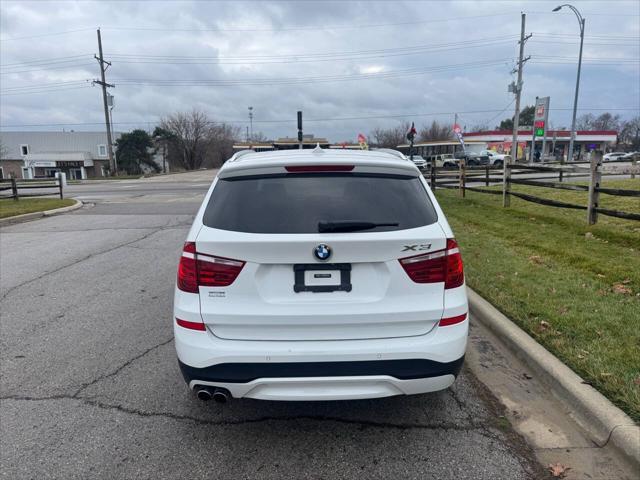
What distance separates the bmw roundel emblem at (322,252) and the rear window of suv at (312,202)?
0.13m

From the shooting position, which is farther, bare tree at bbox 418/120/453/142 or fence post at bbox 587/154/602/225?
bare tree at bbox 418/120/453/142

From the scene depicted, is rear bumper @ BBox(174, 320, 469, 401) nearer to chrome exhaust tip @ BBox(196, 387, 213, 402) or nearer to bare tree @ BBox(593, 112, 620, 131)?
chrome exhaust tip @ BBox(196, 387, 213, 402)

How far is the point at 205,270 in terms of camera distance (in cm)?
264

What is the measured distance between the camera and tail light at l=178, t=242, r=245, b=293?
2.61 meters

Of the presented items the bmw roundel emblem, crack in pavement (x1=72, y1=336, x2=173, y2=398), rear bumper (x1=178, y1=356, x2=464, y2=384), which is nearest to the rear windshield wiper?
the bmw roundel emblem

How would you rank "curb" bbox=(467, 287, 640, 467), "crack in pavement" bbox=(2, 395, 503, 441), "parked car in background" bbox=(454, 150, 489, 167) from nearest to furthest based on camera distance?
"curb" bbox=(467, 287, 640, 467), "crack in pavement" bbox=(2, 395, 503, 441), "parked car in background" bbox=(454, 150, 489, 167)

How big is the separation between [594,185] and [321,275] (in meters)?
7.69

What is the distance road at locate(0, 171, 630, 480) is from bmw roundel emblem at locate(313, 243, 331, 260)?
1235mm

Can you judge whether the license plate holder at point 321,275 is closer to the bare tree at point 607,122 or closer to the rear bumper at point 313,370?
the rear bumper at point 313,370

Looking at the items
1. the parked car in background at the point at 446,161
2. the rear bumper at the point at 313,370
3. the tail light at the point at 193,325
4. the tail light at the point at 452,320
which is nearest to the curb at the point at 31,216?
the tail light at the point at 193,325

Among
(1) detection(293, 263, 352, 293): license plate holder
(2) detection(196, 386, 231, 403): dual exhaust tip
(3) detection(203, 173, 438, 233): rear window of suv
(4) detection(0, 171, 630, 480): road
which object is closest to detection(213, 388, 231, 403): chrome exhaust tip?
(2) detection(196, 386, 231, 403): dual exhaust tip

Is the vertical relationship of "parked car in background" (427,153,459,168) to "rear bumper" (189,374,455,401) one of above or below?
above

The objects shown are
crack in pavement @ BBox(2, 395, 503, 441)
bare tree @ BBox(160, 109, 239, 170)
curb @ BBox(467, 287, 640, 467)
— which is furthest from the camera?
bare tree @ BBox(160, 109, 239, 170)

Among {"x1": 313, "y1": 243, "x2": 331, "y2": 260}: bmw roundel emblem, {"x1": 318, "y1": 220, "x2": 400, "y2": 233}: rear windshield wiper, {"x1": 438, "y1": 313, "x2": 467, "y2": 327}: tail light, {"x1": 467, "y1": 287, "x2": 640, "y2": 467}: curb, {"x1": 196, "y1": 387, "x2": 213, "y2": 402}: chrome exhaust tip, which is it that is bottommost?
{"x1": 467, "y1": 287, "x2": 640, "y2": 467}: curb
